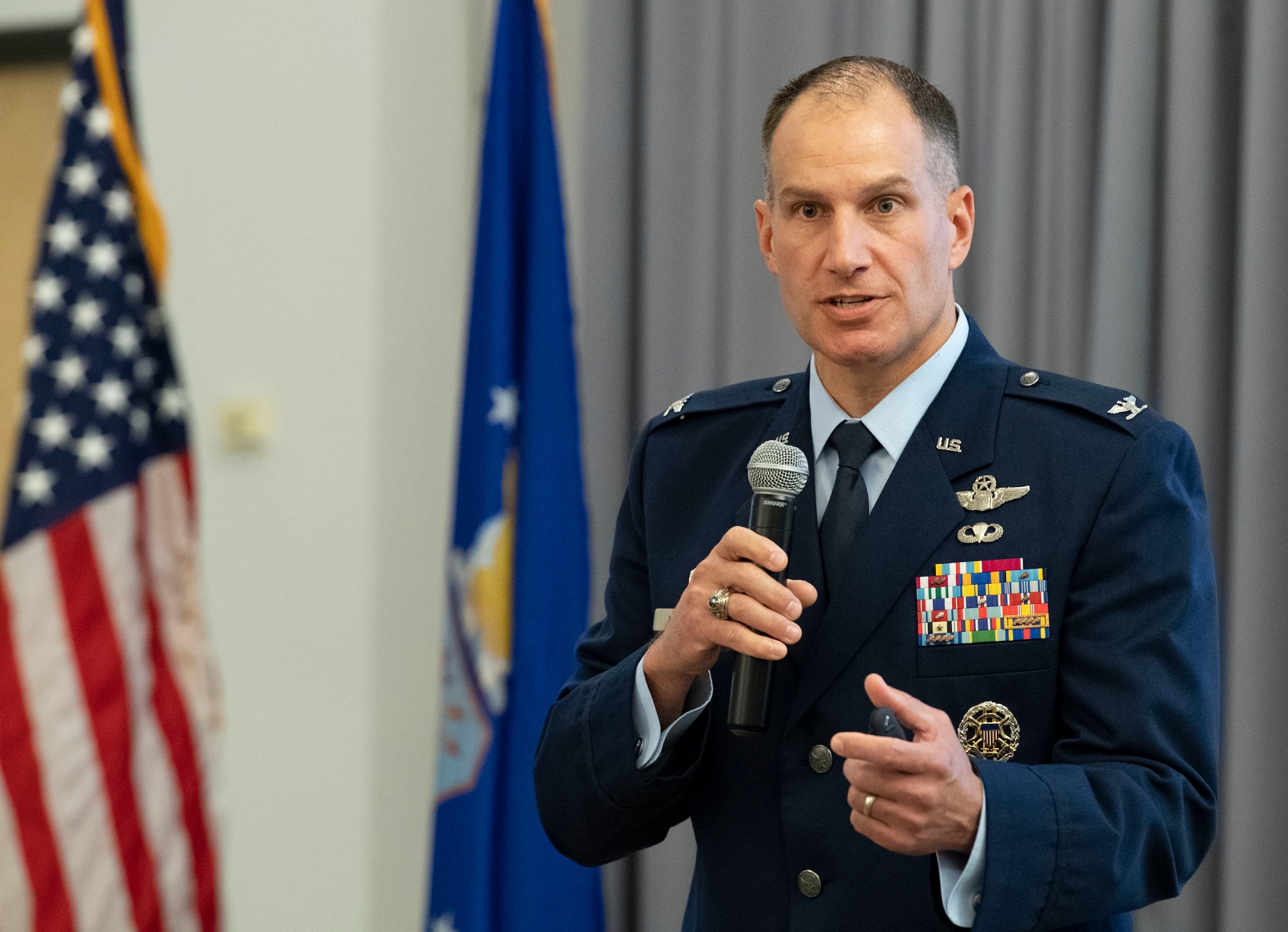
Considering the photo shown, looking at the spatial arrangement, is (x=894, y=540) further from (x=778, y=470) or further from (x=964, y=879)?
(x=964, y=879)

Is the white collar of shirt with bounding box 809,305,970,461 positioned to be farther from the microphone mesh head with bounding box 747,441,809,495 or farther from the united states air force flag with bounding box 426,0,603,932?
the united states air force flag with bounding box 426,0,603,932

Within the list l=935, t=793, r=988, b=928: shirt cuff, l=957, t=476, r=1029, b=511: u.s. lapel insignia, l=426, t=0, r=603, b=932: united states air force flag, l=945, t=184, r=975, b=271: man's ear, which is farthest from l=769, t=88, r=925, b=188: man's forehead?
l=426, t=0, r=603, b=932: united states air force flag

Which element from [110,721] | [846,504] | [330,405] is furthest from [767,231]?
[330,405]

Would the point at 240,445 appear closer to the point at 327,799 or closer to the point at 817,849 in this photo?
the point at 327,799

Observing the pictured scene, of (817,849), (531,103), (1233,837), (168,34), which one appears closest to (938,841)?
(817,849)

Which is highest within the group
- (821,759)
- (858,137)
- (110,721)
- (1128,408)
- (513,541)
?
(858,137)

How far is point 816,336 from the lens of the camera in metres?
1.29

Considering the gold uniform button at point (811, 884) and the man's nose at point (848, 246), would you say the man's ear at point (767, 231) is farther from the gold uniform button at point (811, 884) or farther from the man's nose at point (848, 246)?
the gold uniform button at point (811, 884)

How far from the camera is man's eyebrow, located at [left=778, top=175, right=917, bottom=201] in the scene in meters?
1.28

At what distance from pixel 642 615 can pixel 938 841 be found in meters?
0.52

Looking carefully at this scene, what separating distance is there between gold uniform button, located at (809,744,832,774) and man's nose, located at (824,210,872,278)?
1.59ft

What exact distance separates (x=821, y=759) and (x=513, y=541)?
1.34m

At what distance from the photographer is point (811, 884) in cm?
119

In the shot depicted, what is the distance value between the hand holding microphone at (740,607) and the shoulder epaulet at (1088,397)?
1.03 ft
